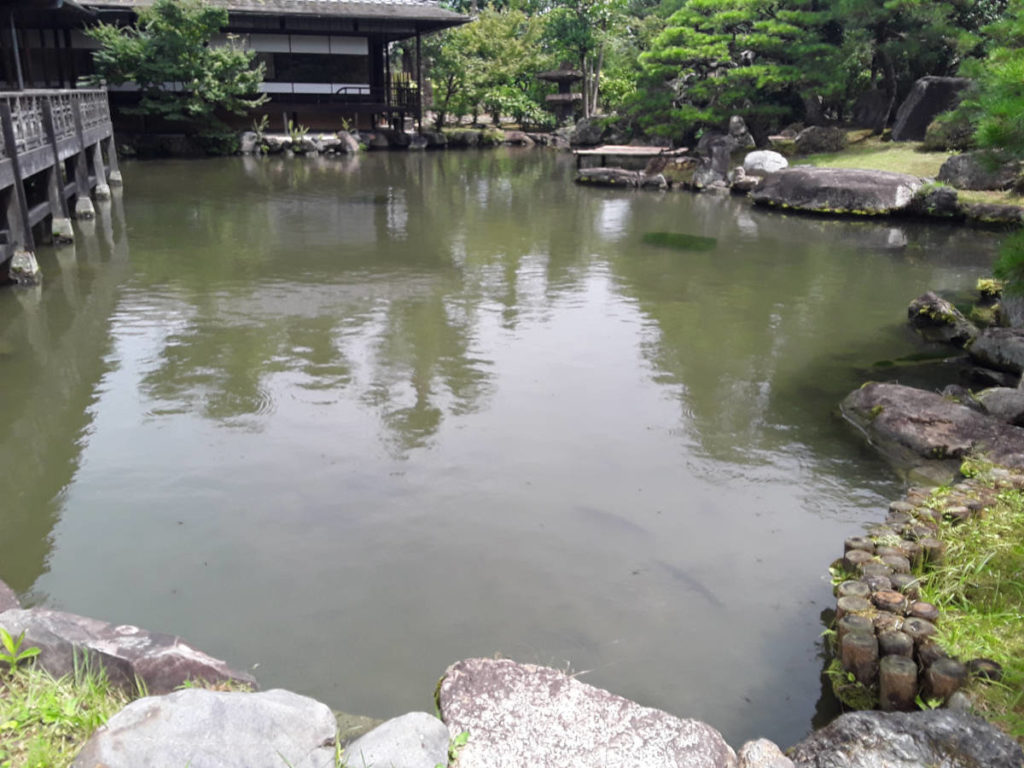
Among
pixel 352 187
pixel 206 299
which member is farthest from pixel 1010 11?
pixel 352 187

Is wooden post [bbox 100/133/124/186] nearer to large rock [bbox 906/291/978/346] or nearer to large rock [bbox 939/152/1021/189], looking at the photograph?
large rock [bbox 906/291/978/346]

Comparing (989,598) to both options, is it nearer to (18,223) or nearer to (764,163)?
(18,223)

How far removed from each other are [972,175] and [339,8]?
21.7 meters

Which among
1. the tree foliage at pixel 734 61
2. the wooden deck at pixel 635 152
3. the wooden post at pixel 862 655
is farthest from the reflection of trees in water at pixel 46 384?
the tree foliage at pixel 734 61

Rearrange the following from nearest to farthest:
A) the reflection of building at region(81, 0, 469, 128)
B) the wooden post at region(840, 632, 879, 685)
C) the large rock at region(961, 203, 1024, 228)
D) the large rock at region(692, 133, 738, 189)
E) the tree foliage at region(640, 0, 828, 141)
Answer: the wooden post at region(840, 632, 879, 685), the large rock at region(961, 203, 1024, 228), the large rock at region(692, 133, 738, 189), the tree foliage at region(640, 0, 828, 141), the reflection of building at region(81, 0, 469, 128)

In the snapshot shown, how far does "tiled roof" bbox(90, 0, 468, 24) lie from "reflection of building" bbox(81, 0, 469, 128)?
0.11ft

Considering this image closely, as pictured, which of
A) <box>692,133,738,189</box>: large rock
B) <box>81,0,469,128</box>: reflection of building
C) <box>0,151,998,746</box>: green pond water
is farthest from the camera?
<box>81,0,469,128</box>: reflection of building

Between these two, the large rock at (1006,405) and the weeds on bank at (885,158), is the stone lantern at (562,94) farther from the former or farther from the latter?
the large rock at (1006,405)

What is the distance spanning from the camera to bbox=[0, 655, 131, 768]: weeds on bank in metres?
2.90

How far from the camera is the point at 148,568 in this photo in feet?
16.3

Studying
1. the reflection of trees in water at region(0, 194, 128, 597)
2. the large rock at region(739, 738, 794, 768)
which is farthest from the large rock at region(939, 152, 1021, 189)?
the large rock at region(739, 738, 794, 768)

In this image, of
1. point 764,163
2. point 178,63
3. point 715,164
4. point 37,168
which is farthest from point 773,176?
point 178,63

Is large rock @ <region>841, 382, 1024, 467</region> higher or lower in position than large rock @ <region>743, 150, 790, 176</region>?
lower

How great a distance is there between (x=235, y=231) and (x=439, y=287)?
19.1 ft
